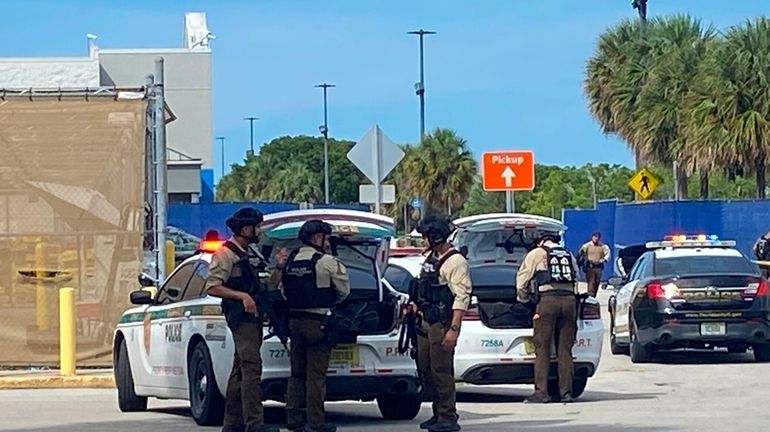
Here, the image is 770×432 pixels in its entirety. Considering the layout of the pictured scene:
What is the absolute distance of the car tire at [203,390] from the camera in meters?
13.5

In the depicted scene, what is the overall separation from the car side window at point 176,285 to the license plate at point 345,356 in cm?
172

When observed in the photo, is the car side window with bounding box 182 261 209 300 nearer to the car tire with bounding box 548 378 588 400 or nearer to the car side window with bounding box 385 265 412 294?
the car side window with bounding box 385 265 412 294

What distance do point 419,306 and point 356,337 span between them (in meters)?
0.71

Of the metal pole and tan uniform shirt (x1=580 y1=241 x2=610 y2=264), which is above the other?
the metal pole

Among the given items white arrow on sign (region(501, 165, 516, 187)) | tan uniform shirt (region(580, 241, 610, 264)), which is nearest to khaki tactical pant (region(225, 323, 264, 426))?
white arrow on sign (region(501, 165, 516, 187))

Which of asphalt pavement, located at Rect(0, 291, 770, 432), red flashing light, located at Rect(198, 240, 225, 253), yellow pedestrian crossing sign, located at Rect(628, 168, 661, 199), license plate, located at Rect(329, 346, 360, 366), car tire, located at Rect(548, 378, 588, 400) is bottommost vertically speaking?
asphalt pavement, located at Rect(0, 291, 770, 432)

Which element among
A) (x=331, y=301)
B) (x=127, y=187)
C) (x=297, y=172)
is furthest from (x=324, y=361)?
(x=297, y=172)

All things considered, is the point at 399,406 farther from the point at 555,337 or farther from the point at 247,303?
the point at 247,303

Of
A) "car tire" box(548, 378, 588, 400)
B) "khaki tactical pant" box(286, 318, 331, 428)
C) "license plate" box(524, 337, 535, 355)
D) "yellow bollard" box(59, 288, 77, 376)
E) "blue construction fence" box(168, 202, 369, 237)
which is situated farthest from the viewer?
"blue construction fence" box(168, 202, 369, 237)

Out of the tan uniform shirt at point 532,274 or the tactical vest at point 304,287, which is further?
the tan uniform shirt at point 532,274

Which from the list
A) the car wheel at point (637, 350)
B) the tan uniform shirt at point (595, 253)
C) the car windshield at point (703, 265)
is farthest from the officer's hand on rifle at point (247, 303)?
the tan uniform shirt at point (595, 253)

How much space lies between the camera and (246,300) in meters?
12.3

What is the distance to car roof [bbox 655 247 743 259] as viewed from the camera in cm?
2153

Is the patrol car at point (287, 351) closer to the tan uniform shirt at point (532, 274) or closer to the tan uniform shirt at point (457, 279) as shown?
the tan uniform shirt at point (457, 279)
